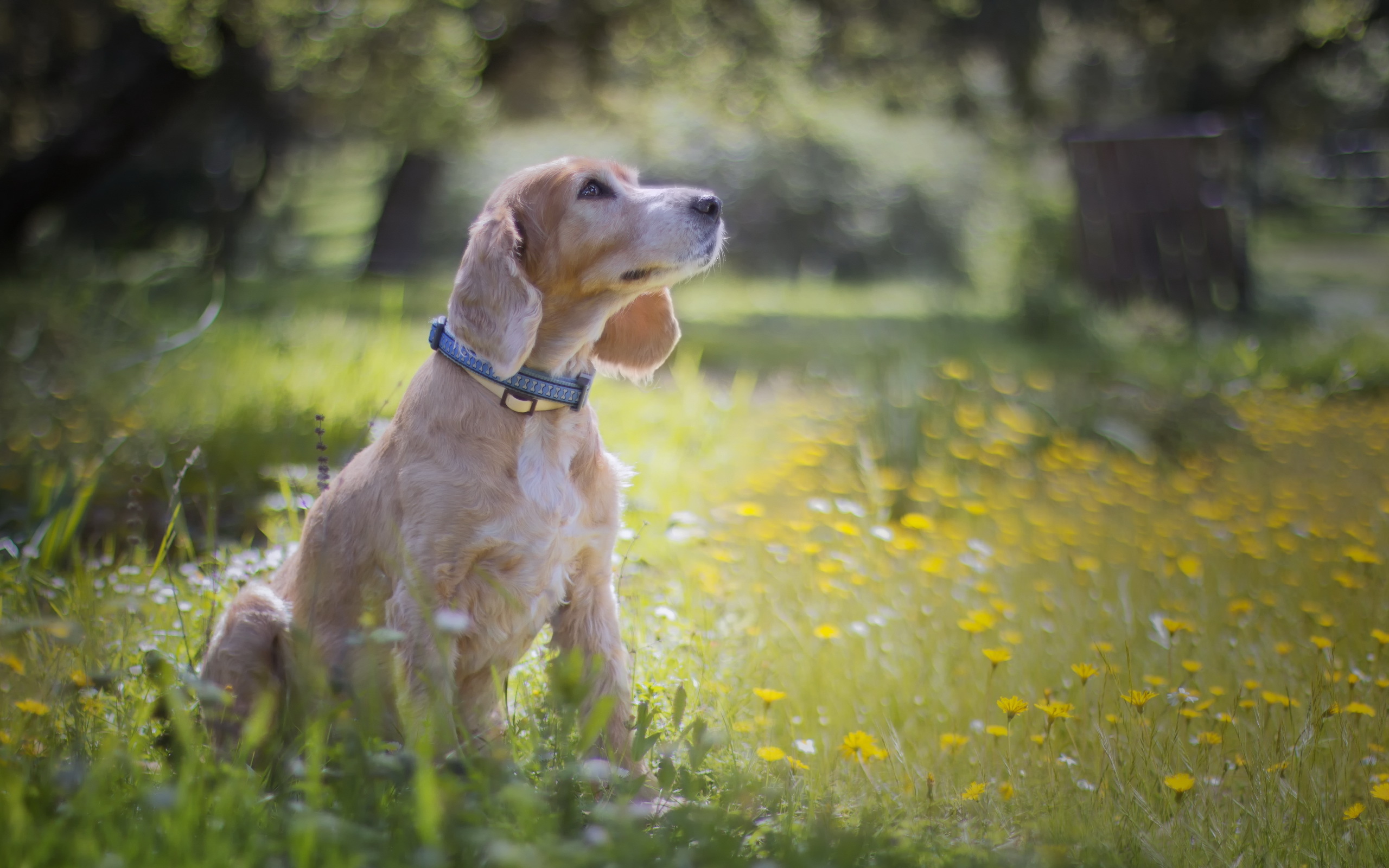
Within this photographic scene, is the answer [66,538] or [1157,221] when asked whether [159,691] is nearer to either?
[66,538]

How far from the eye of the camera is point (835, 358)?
801cm

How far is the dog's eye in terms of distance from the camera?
2.68 m

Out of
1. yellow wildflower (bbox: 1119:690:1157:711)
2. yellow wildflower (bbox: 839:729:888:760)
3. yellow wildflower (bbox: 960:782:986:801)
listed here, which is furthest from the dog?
yellow wildflower (bbox: 1119:690:1157:711)

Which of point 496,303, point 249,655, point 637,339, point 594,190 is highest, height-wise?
point 594,190

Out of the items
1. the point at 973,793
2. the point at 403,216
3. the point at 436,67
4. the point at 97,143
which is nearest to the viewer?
the point at 973,793

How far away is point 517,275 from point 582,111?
408 inches

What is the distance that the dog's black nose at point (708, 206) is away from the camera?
2.65 meters

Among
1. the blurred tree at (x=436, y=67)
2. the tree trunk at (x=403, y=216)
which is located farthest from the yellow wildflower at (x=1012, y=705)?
the tree trunk at (x=403, y=216)

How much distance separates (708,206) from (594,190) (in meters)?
0.33

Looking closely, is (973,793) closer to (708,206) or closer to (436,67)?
(708,206)

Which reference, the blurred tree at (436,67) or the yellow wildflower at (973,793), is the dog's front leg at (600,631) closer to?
the yellow wildflower at (973,793)

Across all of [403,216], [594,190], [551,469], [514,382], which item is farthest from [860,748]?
[403,216]

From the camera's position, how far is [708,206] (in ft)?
8.71

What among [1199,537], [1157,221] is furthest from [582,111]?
[1199,537]
